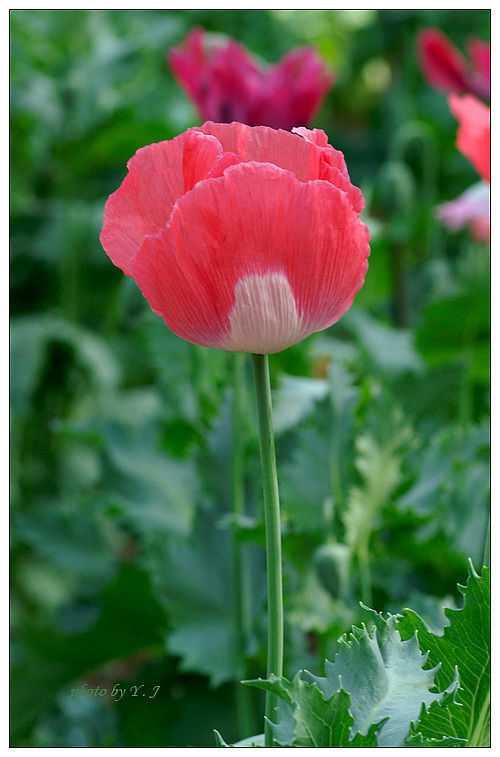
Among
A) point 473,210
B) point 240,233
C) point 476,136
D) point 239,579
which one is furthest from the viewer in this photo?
point 473,210

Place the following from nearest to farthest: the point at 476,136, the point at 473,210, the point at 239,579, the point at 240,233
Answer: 1. the point at 240,233
2. the point at 476,136
3. the point at 239,579
4. the point at 473,210

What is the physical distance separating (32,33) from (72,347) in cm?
57

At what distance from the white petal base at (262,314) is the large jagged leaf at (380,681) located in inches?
3.5

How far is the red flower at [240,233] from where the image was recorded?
214 mm

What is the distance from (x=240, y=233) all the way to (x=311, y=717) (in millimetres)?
134

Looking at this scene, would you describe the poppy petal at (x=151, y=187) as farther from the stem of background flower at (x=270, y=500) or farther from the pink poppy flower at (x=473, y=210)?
the pink poppy flower at (x=473, y=210)

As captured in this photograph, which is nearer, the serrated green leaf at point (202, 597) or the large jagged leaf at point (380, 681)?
the large jagged leaf at point (380, 681)

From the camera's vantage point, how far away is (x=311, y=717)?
0.79 feet

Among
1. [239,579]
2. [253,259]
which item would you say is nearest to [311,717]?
[253,259]

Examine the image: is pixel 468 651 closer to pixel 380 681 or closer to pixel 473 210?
pixel 380 681

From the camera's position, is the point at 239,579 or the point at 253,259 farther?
the point at 239,579

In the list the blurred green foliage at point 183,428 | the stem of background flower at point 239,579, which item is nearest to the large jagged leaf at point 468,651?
the blurred green foliage at point 183,428
